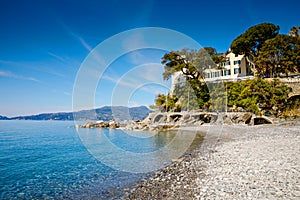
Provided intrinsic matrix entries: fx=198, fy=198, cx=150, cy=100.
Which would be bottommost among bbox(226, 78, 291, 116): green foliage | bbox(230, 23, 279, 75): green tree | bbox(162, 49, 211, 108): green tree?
bbox(226, 78, 291, 116): green foliage

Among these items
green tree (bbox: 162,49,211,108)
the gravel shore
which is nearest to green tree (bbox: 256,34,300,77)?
green tree (bbox: 162,49,211,108)

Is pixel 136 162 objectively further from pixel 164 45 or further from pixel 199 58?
pixel 199 58

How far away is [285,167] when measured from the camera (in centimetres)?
689

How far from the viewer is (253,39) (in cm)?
4044

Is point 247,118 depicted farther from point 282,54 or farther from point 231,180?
point 231,180

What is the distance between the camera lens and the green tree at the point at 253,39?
3972 centimetres

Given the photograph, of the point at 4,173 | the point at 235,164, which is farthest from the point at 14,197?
the point at 235,164

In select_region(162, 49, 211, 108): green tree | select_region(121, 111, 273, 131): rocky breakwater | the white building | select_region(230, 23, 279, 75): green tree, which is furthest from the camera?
the white building

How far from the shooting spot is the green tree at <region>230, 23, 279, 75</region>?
39.7 metres

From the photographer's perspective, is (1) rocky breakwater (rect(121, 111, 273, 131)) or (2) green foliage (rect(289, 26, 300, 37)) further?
(2) green foliage (rect(289, 26, 300, 37))

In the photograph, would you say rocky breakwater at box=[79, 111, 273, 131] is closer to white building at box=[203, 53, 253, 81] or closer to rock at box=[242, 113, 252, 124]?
rock at box=[242, 113, 252, 124]

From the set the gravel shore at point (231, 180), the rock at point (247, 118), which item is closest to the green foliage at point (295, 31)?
the rock at point (247, 118)

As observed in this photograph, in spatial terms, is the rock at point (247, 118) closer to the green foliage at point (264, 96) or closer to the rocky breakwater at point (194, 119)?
the rocky breakwater at point (194, 119)

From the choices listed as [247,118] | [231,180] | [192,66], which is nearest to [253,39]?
[192,66]
